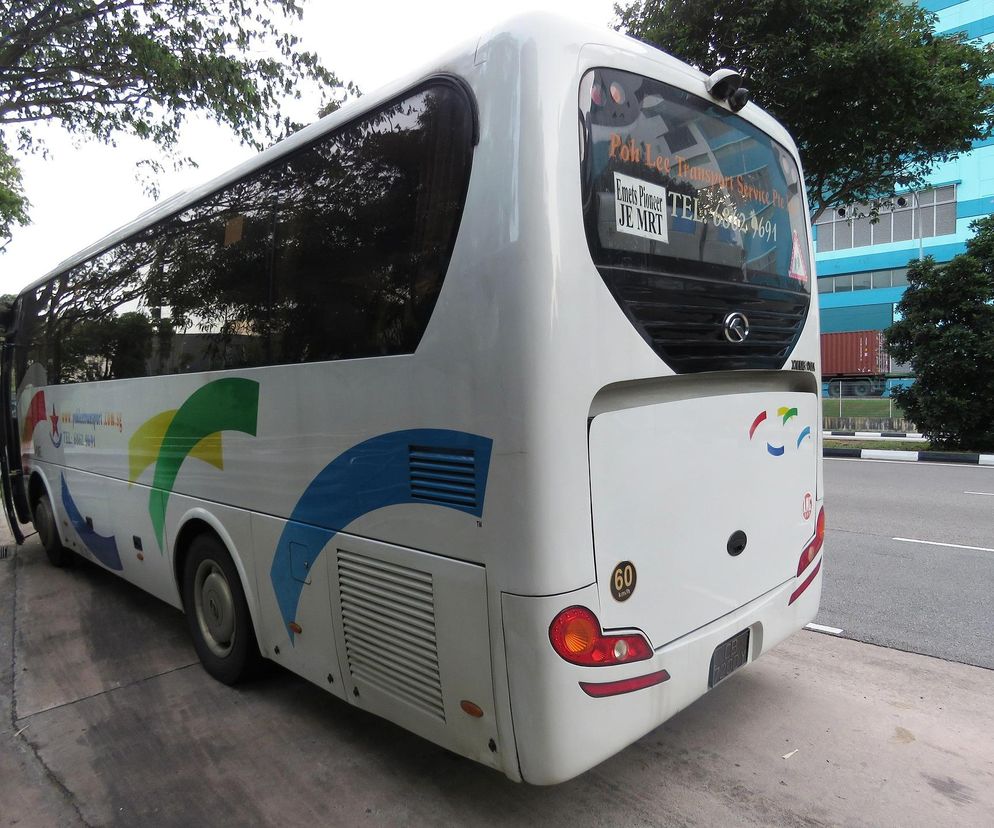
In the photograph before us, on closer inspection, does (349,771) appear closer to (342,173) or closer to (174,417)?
(174,417)

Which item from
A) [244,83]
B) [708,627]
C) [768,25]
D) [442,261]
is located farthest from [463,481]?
[768,25]

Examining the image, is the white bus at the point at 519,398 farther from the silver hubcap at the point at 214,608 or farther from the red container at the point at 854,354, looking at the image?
the red container at the point at 854,354

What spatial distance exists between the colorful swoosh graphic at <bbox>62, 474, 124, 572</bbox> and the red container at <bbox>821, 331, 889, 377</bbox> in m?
30.0

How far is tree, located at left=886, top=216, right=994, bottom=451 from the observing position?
1476 cm

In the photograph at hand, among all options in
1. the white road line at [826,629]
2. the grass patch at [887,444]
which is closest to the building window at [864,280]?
the grass patch at [887,444]

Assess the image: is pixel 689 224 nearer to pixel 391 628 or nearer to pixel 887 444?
pixel 391 628

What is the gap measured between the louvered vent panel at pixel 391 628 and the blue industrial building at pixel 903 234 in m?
29.7

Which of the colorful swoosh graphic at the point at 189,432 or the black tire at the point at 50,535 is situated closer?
the colorful swoosh graphic at the point at 189,432

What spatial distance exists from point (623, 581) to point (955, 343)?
16209mm

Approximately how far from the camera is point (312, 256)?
307 cm

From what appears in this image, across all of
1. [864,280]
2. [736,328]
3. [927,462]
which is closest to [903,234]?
[864,280]

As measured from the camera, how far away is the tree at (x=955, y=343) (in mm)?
14758

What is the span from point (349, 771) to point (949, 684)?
10.8 ft

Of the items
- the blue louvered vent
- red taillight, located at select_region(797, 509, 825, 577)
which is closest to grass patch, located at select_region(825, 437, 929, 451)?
red taillight, located at select_region(797, 509, 825, 577)
